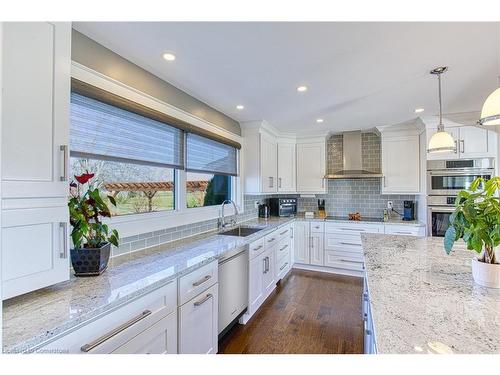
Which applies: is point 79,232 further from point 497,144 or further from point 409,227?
point 497,144

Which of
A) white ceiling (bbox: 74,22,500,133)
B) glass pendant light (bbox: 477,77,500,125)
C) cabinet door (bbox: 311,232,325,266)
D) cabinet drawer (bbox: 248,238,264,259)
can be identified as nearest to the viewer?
glass pendant light (bbox: 477,77,500,125)

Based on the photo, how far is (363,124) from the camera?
3936mm

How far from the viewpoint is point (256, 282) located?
2832 millimetres

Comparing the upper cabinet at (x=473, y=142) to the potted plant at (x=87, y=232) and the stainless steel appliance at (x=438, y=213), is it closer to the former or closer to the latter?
the stainless steel appliance at (x=438, y=213)

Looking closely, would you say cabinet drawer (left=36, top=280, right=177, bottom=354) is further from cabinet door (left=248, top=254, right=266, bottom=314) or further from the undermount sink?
the undermount sink

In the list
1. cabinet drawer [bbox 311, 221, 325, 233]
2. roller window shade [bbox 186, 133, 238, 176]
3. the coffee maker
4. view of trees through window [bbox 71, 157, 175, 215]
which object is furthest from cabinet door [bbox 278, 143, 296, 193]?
view of trees through window [bbox 71, 157, 175, 215]

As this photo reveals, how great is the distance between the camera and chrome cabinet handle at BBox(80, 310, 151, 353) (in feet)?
3.35

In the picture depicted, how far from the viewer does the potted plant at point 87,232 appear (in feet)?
4.53

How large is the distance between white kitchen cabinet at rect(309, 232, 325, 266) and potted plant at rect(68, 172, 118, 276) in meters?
3.38

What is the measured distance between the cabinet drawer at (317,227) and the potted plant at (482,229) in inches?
115

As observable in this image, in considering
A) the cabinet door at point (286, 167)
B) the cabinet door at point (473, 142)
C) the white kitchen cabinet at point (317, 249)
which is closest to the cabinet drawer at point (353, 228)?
the white kitchen cabinet at point (317, 249)

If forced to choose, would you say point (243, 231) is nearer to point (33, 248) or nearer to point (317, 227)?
point (317, 227)
